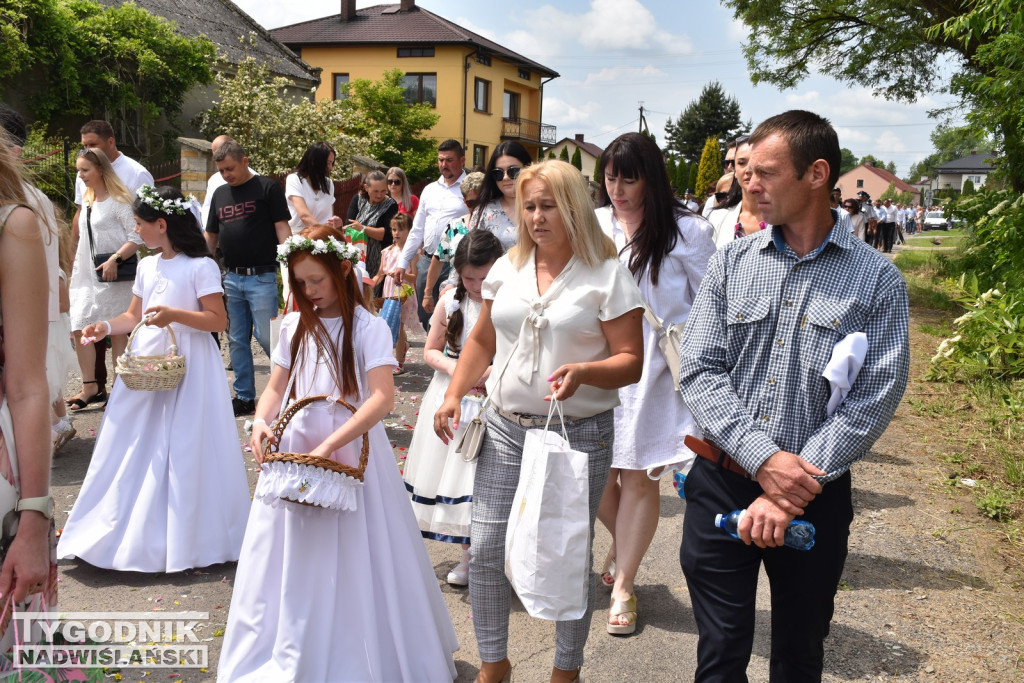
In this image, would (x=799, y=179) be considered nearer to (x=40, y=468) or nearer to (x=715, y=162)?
(x=40, y=468)

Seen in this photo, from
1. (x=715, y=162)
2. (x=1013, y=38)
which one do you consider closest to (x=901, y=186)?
(x=715, y=162)

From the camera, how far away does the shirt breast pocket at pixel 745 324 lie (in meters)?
2.72

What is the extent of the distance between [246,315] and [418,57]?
40358mm

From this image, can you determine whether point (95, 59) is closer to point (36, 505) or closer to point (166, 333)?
point (166, 333)

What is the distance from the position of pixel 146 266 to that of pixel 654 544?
11.2 feet

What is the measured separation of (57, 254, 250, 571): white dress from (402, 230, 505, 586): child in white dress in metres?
1.13

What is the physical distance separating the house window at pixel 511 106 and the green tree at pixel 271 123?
2897 centimetres

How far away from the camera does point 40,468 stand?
2133 millimetres

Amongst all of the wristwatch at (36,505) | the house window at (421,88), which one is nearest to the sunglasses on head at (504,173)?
the wristwatch at (36,505)

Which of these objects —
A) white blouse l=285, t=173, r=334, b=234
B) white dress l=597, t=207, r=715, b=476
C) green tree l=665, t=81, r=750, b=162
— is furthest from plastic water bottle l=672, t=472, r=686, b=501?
green tree l=665, t=81, r=750, b=162

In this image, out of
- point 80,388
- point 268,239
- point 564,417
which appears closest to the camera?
point 564,417

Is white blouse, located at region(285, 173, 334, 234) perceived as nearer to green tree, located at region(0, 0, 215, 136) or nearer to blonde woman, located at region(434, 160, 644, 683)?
blonde woman, located at region(434, 160, 644, 683)

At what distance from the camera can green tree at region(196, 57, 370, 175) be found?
2177cm

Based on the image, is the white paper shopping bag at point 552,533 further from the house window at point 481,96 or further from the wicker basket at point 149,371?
the house window at point 481,96
